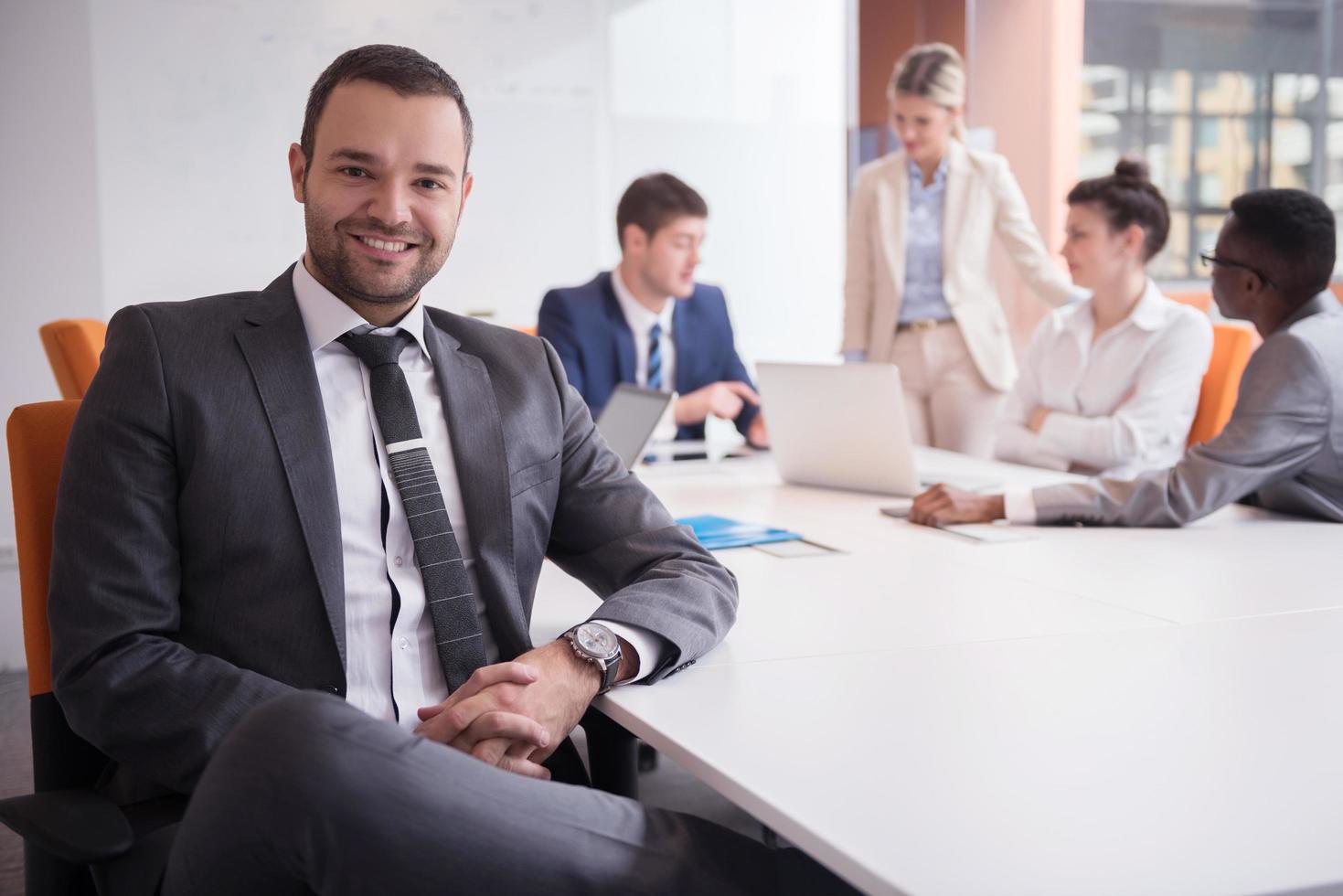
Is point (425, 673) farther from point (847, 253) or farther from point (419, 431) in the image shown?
point (847, 253)

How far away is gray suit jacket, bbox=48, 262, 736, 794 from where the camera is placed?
1.29 metres

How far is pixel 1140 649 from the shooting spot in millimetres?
1503

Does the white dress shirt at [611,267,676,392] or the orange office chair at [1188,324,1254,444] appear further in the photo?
the white dress shirt at [611,267,676,392]

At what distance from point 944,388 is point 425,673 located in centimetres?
329

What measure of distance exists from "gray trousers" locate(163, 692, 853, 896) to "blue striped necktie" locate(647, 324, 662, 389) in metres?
2.55

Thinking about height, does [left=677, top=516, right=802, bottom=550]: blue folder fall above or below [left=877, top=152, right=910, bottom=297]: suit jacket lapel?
below

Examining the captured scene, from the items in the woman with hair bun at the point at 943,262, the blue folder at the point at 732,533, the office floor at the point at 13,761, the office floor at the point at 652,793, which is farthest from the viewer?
the woman with hair bun at the point at 943,262

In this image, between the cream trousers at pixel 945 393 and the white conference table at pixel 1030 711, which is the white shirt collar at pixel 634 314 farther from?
the white conference table at pixel 1030 711

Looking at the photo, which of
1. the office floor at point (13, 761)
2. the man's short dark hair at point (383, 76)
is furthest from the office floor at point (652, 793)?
the man's short dark hair at point (383, 76)

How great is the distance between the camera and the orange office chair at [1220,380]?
311 centimetres

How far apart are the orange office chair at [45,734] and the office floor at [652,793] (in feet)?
4.59

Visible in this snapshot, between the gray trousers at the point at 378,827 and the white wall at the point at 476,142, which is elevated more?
the white wall at the point at 476,142

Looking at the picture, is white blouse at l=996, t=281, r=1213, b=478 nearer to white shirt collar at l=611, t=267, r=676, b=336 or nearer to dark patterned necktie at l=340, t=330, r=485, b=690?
white shirt collar at l=611, t=267, r=676, b=336

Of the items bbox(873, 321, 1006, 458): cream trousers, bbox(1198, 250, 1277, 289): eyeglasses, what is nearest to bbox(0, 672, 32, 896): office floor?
bbox(1198, 250, 1277, 289): eyeglasses
